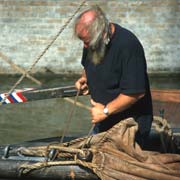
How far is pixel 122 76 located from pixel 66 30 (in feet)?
28.4

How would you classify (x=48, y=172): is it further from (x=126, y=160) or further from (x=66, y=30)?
(x=66, y=30)

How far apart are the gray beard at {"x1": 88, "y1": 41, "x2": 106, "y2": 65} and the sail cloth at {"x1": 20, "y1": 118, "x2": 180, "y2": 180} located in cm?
48

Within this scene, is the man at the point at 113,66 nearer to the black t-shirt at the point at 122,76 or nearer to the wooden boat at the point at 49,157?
the black t-shirt at the point at 122,76

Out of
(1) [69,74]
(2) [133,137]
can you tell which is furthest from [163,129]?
(1) [69,74]

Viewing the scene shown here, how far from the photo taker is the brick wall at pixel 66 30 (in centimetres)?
1208

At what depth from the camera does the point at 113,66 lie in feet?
12.1

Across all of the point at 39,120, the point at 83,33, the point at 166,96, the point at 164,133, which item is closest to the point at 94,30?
the point at 83,33

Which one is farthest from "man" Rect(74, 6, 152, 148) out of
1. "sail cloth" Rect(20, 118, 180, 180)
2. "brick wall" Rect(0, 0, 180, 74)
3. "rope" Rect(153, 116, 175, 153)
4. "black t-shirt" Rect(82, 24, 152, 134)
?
"brick wall" Rect(0, 0, 180, 74)

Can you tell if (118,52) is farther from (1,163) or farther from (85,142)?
(1,163)

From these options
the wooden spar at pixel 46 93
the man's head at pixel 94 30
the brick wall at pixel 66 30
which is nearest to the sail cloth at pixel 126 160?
the man's head at pixel 94 30

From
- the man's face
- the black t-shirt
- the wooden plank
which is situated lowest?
the black t-shirt

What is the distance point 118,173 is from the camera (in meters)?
3.72

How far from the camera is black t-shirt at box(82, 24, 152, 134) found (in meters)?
3.59

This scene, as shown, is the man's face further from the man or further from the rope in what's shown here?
the rope
